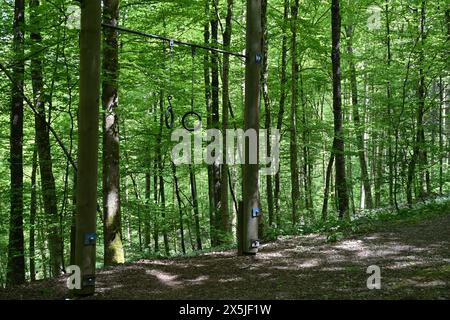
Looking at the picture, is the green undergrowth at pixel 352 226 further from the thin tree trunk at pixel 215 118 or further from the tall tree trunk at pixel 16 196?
the thin tree trunk at pixel 215 118

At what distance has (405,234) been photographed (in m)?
8.34

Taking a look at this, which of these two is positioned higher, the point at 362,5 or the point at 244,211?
the point at 362,5

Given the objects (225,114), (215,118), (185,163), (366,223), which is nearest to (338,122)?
(366,223)

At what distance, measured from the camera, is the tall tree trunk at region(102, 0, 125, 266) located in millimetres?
8172

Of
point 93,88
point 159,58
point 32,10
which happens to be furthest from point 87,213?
point 159,58

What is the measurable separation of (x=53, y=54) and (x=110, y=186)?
3.50 m

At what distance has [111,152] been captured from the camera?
827 centimetres

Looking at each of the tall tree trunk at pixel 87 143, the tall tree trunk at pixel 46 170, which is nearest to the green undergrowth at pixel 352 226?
the tall tree trunk at pixel 46 170

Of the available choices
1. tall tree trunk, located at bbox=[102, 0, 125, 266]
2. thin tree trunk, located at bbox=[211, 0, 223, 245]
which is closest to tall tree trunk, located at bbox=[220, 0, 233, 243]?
thin tree trunk, located at bbox=[211, 0, 223, 245]

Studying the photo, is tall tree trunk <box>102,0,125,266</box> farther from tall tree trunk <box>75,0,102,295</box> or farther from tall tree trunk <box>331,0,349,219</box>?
tall tree trunk <box>331,0,349,219</box>

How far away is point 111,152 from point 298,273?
4.40m

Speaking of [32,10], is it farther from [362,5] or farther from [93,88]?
[362,5]

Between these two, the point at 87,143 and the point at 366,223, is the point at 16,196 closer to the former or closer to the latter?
the point at 87,143

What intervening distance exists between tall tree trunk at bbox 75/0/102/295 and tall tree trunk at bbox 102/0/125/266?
9.42 feet
